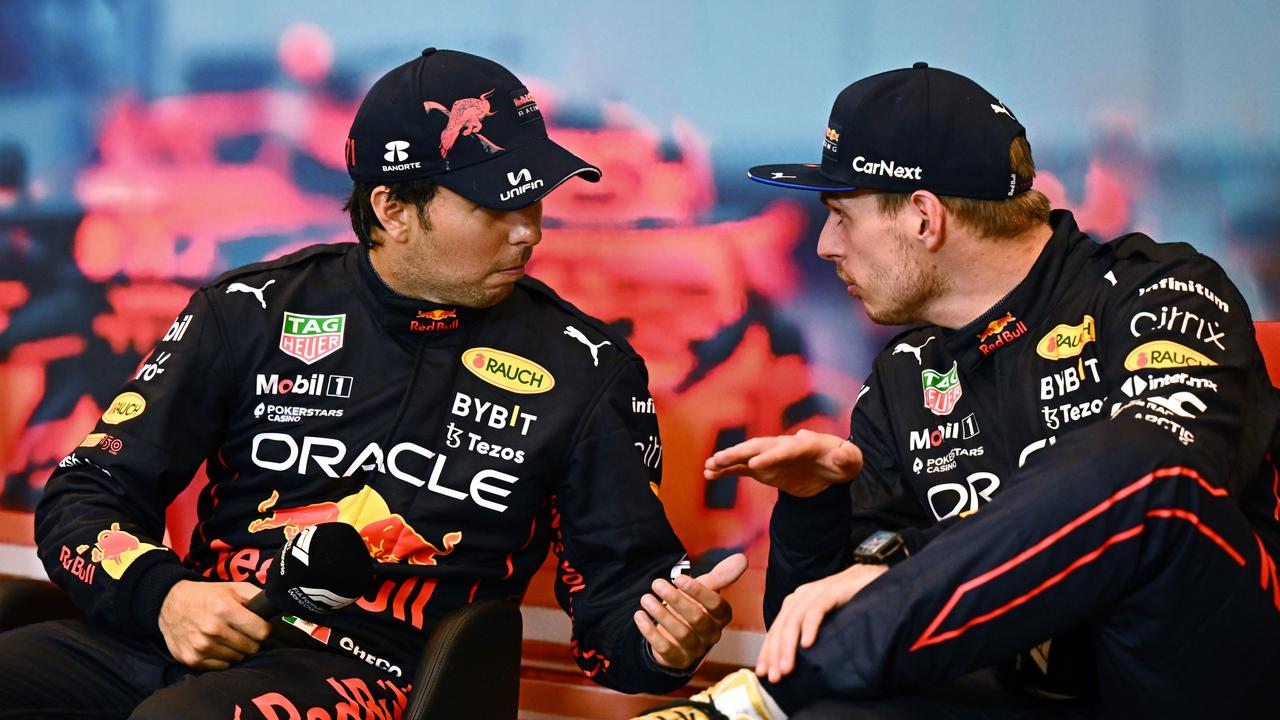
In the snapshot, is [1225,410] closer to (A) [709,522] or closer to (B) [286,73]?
→ (A) [709,522]

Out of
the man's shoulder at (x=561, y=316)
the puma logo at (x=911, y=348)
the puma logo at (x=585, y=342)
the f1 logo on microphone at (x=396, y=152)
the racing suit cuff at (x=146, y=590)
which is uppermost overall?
the f1 logo on microphone at (x=396, y=152)

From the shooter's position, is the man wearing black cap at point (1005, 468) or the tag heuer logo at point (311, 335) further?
the tag heuer logo at point (311, 335)

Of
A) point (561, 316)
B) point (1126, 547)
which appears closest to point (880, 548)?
point (1126, 547)

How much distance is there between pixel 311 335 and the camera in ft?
6.85

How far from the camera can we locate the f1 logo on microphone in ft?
6.61

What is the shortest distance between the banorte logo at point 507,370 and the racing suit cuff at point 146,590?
520mm

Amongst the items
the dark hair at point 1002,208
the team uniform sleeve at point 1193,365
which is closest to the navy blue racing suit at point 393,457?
the dark hair at point 1002,208

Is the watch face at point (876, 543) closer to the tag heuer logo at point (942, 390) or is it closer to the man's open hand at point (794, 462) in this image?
the man's open hand at point (794, 462)

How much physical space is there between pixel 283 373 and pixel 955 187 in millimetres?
1031

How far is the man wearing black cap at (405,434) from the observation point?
6.26 ft

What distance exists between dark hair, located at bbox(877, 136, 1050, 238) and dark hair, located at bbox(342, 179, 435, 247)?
27.0 inches

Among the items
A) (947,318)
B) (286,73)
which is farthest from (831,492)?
(286,73)

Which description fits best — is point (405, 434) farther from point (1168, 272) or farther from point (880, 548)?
point (1168, 272)

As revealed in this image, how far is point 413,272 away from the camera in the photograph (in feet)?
6.77
